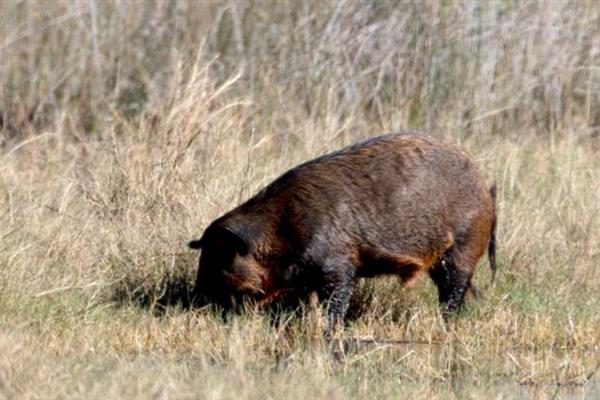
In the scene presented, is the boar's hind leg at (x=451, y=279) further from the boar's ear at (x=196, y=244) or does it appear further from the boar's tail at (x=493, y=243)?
the boar's ear at (x=196, y=244)

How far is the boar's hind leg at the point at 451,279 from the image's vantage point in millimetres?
8578

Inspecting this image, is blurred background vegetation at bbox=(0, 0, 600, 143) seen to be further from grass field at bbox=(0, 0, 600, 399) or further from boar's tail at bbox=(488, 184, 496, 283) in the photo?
boar's tail at bbox=(488, 184, 496, 283)

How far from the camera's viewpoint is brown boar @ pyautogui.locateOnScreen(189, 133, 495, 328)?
27.0ft

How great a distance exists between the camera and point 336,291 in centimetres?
822

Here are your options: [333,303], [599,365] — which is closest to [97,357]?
[333,303]

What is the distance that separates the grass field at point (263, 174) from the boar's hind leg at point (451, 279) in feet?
0.52

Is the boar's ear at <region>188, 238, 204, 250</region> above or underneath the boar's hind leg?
above

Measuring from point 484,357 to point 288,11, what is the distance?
5.84 metres

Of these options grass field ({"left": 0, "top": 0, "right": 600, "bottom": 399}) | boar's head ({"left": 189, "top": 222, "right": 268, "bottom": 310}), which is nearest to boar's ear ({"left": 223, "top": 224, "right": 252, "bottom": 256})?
boar's head ({"left": 189, "top": 222, "right": 268, "bottom": 310})

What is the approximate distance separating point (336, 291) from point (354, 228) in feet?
1.18

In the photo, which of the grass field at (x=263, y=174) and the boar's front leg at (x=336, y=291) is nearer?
the grass field at (x=263, y=174)

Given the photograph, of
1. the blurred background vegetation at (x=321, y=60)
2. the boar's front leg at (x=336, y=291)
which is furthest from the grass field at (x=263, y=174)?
the boar's front leg at (x=336, y=291)

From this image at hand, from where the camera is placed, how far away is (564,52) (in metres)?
12.8

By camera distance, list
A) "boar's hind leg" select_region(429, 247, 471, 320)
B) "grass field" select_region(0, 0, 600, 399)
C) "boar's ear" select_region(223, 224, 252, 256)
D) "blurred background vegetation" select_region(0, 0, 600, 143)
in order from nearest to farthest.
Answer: "grass field" select_region(0, 0, 600, 399), "boar's ear" select_region(223, 224, 252, 256), "boar's hind leg" select_region(429, 247, 471, 320), "blurred background vegetation" select_region(0, 0, 600, 143)
